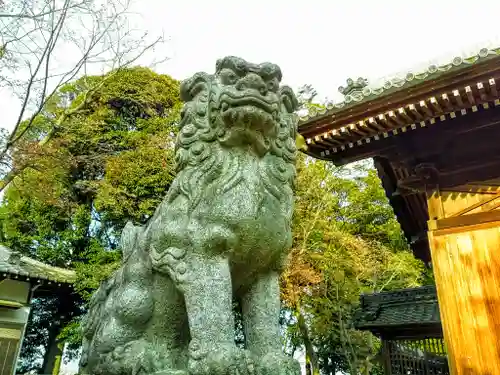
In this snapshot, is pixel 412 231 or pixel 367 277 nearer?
pixel 412 231

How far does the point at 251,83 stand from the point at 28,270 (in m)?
11.5

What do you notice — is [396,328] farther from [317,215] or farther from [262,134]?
[262,134]

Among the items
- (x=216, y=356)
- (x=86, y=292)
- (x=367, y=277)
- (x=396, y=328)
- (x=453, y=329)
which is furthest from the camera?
(x=367, y=277)

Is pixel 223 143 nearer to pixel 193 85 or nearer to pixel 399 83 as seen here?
pixel 193 85

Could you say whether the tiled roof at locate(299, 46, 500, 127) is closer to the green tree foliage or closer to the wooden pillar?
the wooden pillar

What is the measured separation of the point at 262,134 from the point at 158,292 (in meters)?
1.04

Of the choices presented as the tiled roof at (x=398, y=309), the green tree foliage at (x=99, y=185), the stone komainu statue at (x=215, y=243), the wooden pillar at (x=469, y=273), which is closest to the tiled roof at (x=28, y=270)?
the green tree foliage at (x=99, y=185)

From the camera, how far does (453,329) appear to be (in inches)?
181

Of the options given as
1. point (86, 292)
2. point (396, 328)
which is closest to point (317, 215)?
point (396, 328)

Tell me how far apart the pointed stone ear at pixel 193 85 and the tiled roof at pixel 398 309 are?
8615 mm

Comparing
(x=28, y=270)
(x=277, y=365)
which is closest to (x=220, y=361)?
(x=277, y=365)

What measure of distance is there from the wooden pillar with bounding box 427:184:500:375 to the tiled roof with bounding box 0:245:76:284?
10268 millimetres

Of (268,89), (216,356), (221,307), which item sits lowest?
(216,356)

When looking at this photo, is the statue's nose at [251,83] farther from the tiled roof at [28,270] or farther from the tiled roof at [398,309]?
the tiled roof at [28,270]
